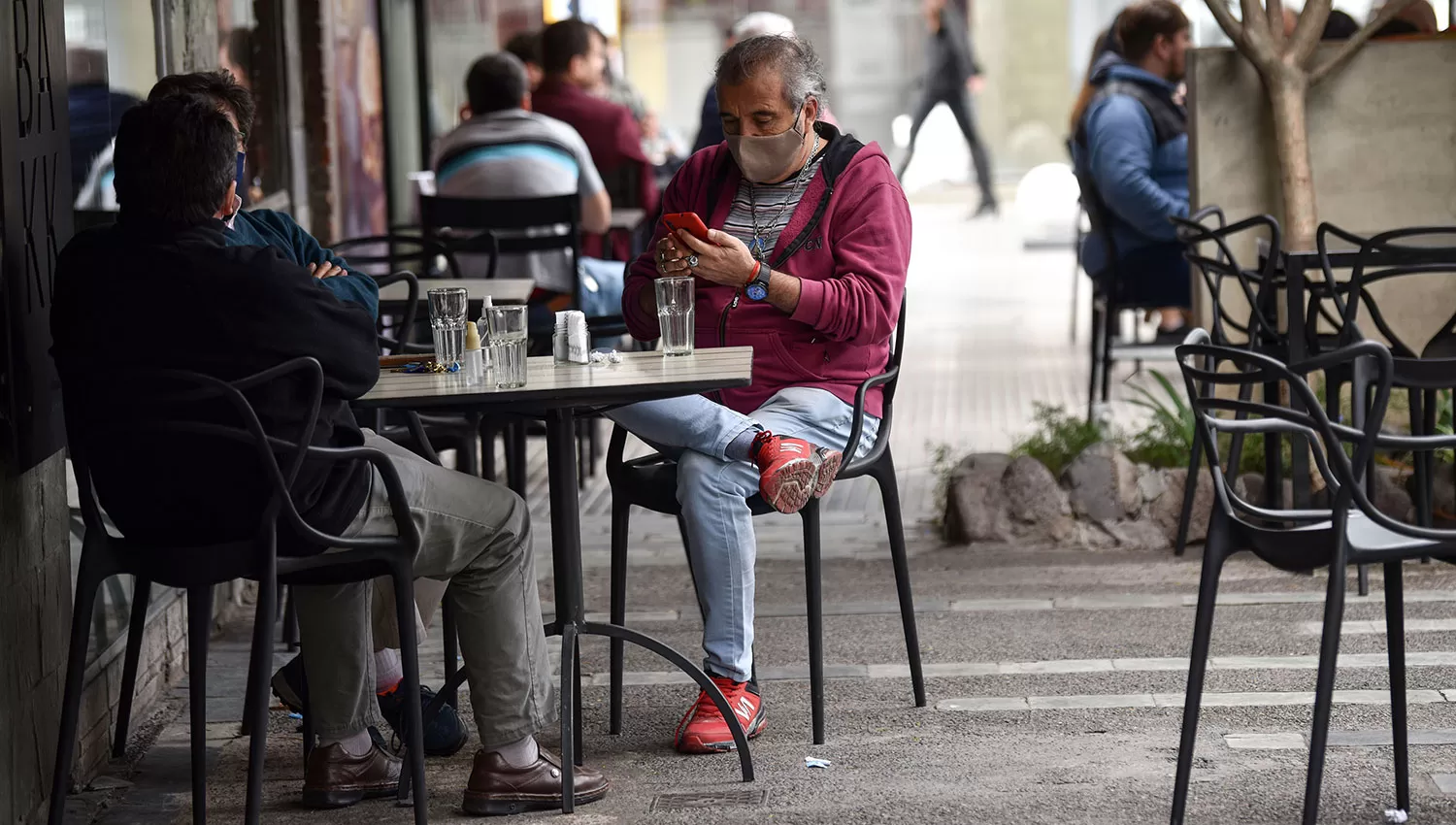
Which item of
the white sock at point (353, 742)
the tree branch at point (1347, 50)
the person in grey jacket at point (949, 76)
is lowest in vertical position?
the white sock at point (353, 742)

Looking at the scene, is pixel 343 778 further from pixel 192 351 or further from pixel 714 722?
pixel 192 351

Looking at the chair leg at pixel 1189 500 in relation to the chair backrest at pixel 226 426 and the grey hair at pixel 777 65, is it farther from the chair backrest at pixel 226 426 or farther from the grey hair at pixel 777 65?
the chair backrest at pixel 226 426

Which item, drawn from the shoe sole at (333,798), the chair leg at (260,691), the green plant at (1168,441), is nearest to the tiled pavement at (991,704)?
the shoe sole at (333,798)

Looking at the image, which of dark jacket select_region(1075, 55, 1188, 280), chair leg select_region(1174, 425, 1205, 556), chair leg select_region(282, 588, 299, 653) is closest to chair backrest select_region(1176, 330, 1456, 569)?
chair leg select_region(1174, 425, 1205, 556)

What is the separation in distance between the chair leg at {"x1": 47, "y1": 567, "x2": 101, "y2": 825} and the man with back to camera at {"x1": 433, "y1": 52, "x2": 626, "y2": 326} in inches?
139

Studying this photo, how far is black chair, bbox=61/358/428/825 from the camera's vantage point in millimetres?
2863

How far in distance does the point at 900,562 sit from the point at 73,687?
1.70 m

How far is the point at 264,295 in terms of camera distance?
2881 millimetres

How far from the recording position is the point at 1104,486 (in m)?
5.49

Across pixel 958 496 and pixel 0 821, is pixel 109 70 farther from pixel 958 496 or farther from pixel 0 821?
pixel 958 496

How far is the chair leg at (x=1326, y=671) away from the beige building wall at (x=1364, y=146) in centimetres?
367

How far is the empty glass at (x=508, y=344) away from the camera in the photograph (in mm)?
3229

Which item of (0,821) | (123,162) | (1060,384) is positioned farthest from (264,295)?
(1060,384)

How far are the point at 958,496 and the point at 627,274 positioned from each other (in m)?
1.89
